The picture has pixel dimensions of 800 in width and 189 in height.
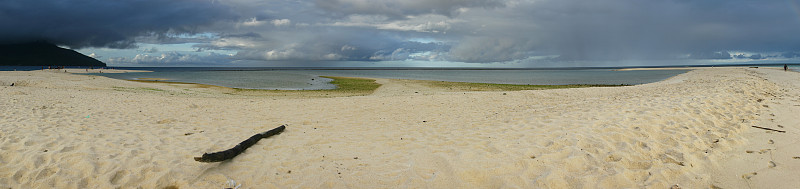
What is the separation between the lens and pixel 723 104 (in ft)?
34.8

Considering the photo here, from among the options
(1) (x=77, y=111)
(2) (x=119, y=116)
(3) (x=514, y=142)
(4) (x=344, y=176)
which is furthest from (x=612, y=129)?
(1) (x=77, y=111)

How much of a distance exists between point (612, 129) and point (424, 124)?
4.29m

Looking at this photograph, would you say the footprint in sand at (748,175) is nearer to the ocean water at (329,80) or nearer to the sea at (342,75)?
the sea at (342,75)

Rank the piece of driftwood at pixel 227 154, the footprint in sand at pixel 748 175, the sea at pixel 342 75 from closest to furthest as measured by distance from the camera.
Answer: the footprint in sand at pixel 748 175
the piece of driftwood at pixel 227 154
the sea at pixel 342 75

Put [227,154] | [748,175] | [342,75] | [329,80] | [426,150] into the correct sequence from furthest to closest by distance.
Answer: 1. [342,75]
2. [329,80]
3. [426,150]
4. [227,154]
5. [748,175]

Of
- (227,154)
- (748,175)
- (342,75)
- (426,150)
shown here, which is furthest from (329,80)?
(748,175)

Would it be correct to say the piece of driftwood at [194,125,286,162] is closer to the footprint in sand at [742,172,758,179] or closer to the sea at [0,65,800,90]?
the footprint in sand at [742,172,758,179]

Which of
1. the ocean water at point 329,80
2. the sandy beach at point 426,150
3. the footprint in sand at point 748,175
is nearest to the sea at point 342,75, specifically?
the ocean water at point 329,80

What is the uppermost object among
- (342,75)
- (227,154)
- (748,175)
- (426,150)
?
(342,75)

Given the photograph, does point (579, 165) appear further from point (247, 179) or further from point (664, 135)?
point (247, 179)

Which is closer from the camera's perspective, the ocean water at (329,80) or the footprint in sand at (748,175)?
the footprint in sand at (748,175)

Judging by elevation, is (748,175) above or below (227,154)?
below

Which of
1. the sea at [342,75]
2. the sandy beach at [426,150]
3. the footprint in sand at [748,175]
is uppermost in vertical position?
the sea at [342,75]

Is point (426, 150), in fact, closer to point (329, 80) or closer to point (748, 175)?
point (748, 175)
